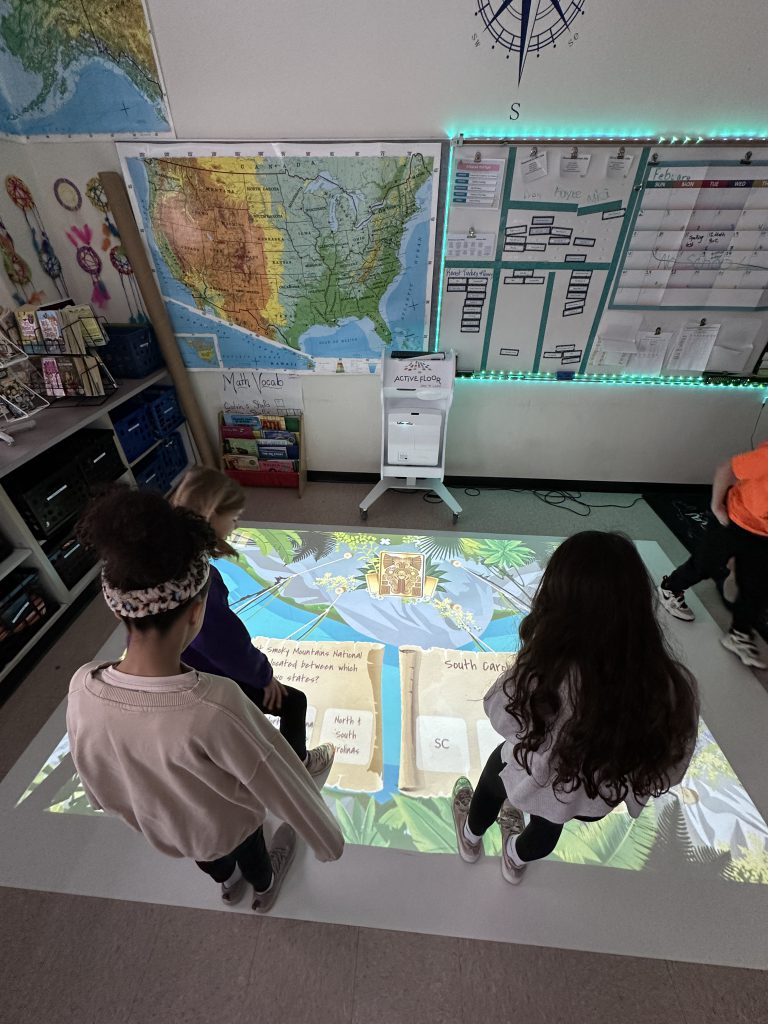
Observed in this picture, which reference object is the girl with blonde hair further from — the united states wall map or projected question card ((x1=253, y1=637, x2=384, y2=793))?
the united states wall map

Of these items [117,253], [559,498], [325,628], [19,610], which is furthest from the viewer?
[559,498]

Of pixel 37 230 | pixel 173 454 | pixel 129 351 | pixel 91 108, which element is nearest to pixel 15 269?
pixel 37 230

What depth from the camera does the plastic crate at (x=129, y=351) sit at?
250 centimetres

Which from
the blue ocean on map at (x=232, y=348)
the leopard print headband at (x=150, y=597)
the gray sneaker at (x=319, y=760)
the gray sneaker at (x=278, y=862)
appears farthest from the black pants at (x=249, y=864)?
the blue ocean on map at (x=232, y=348)

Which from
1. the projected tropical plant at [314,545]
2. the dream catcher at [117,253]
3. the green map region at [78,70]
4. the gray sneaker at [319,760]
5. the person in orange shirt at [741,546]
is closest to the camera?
the gray sneaker at [319,760]

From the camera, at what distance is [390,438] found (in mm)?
2672

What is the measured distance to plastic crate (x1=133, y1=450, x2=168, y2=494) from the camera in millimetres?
2681

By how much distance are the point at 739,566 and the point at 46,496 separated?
300 centimetres

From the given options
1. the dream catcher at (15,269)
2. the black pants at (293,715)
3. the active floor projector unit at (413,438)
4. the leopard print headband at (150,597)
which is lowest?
the black pants at (293,715)

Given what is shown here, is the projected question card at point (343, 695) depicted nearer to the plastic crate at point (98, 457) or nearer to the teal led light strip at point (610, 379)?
the plastic crate at point (98, 457)

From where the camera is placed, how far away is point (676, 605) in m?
2.20

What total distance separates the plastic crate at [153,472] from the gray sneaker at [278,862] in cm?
196

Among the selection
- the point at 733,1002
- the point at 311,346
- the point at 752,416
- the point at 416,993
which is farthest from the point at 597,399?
the point at 416,993

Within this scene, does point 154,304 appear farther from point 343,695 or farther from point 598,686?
point 598,686
